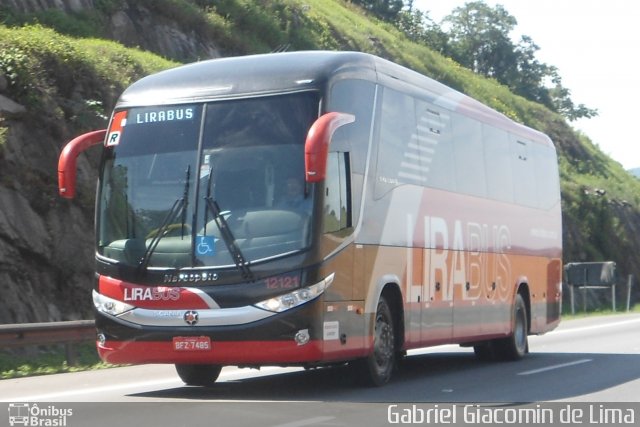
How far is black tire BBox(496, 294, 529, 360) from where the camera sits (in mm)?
19422

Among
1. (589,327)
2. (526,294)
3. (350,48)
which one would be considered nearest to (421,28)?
(350,48)

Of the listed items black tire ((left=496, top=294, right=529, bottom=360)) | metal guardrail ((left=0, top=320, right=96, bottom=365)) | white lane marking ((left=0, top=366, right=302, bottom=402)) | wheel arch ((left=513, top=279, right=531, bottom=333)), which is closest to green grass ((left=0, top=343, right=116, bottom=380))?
metal guardrail ((left=0, top=320, right=96, bottom=365))

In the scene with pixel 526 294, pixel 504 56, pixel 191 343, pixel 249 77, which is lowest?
pixel 191 343

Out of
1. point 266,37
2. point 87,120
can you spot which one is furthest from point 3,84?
point 266,37

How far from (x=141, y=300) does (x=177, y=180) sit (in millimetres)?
1333

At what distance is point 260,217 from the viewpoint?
12.2m

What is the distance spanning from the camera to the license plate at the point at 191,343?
1215 centimetres

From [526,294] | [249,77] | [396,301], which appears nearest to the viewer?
[249,77]

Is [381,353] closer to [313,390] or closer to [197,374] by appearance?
[313,390]

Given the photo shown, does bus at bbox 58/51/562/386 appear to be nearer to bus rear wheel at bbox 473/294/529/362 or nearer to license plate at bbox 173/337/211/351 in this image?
license plate at bbox 173/337/211/351

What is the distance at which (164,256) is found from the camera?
12461 mm

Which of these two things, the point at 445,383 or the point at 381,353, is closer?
the point at 381,353

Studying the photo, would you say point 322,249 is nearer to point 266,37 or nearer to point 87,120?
point 87,120

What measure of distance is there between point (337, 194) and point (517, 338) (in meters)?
7.94
